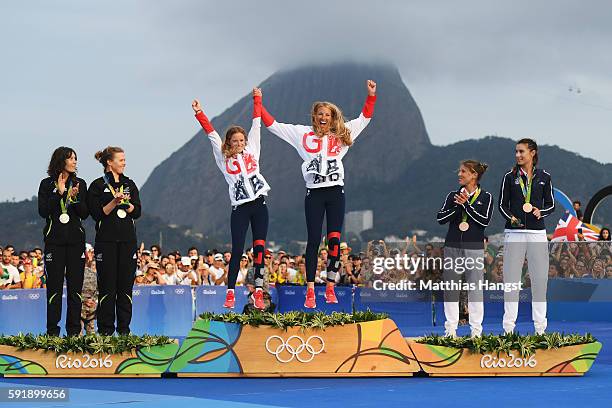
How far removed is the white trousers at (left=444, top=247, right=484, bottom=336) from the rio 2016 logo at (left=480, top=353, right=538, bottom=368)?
0.97 metres

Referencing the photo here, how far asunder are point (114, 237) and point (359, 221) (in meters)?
141

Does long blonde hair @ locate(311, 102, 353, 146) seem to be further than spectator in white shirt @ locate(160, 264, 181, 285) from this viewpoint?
No

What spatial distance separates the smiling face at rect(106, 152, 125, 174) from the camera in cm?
1155

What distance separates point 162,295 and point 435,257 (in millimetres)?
6798

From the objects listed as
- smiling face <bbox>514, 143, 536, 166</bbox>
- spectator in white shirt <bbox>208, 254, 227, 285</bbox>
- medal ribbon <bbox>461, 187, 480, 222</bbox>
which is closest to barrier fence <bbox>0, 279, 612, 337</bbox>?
spectator in white shirt <bbox>208, 254, 227, 285</bbox>

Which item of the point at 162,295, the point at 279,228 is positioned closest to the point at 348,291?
the point at 162,295

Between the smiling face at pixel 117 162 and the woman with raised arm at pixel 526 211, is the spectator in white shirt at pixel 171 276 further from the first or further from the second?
the woman with raised arm at pixel 526 211

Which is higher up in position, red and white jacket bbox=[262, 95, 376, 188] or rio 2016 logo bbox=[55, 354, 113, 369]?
red and white jacket bbox=[262, 95, 376, 188]

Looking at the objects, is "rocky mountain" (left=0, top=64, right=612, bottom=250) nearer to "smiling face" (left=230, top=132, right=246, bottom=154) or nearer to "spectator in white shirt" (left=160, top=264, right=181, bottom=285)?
"spectator in white shirt" (left=160, top=264, right=181, bottom=285)

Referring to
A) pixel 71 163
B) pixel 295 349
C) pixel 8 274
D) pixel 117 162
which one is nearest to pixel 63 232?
pixel 71 163

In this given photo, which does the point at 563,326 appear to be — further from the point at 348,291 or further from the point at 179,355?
the point at 179,355

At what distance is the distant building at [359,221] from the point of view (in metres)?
150

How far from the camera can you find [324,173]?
1163 centimetres

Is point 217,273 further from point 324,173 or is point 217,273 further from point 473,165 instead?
point 473,165
